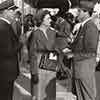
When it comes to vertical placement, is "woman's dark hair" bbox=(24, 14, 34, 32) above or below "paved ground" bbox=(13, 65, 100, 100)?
above

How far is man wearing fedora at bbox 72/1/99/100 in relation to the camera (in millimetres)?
3328

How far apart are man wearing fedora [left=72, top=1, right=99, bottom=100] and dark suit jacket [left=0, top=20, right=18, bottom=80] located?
897mm

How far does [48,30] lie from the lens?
3381mm

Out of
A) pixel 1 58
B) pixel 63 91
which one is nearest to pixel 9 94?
pixel 1 58

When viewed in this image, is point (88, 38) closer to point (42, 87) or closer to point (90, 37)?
point (90, 37)

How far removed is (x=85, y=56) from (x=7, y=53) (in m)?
1.10

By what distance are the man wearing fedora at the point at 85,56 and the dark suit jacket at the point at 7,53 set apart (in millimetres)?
897

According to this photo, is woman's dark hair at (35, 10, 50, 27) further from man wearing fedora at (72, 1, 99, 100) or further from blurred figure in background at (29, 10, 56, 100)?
man wearing fedora at (72, 1, 99, 100)

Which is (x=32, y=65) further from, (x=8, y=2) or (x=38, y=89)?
(x=8, y=2)

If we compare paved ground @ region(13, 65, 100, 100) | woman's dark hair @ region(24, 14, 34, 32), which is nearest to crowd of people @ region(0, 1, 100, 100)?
paved ground @ region(13, 65, 100, 100)

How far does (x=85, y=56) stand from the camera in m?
3.40

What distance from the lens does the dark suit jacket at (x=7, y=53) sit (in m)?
2.66

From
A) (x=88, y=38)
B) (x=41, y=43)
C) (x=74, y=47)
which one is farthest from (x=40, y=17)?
(x=88, y=38)

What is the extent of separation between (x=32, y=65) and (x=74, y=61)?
558 mm
